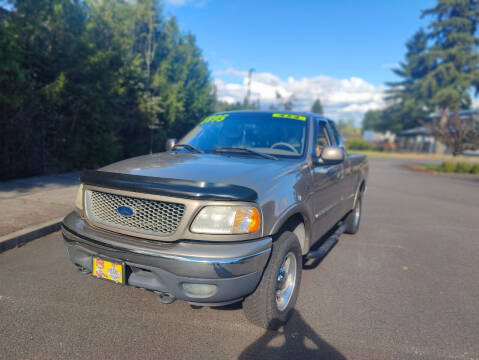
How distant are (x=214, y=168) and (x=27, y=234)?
3.32 m

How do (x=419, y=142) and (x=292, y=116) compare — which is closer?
(x=292, y=116)

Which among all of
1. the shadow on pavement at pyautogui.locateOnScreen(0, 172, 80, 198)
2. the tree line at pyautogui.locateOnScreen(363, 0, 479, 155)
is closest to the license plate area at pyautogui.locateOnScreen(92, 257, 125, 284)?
the shadow on pavement at pyautogui.locateOnScreen(0, 172, 80, 198)

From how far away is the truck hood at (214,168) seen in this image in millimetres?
2498

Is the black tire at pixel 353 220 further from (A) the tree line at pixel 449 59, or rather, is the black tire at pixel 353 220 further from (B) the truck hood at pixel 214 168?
(A) the tree line at pixel 449 59

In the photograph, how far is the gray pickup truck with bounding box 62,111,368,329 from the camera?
7.47ft

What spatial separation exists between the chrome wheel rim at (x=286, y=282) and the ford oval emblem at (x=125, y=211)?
131 cm

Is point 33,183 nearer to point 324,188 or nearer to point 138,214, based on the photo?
point 138,214

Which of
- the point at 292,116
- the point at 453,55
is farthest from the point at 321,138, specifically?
the point at 453,55

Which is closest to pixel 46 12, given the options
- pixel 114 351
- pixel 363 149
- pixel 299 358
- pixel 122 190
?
pixel 122 190

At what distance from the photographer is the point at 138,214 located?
2.46m

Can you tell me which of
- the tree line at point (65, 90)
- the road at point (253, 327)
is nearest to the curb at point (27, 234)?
the road at point (253, 327)

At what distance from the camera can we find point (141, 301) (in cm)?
313

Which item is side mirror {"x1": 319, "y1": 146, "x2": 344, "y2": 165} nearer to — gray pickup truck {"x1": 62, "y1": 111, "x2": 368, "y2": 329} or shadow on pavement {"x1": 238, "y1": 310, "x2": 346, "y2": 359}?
gray pickup truck {"x1": 62, "y1": 111, "x2": 368, "y2": 329}

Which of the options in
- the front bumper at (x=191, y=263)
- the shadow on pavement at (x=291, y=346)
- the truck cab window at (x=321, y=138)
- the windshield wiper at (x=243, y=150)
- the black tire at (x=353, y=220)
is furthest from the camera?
the black tire at (x=353, y=220)
